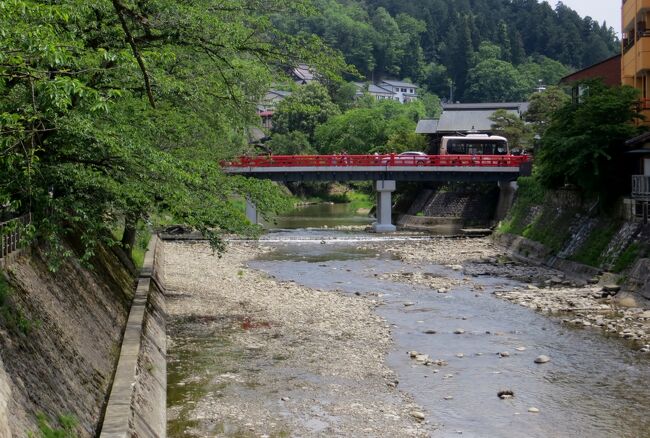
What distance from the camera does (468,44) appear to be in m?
139

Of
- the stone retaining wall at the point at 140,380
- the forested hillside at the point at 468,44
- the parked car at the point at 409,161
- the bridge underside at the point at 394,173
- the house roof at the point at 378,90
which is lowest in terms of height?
the stone retaining wall at the point at 140,380

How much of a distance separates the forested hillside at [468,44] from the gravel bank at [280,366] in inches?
4333

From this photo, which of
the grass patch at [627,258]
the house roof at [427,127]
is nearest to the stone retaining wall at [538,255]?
the grass patch at [627,258]

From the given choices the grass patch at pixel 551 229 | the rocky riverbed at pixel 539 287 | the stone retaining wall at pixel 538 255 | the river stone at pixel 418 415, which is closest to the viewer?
the river stone at pixel 418 415

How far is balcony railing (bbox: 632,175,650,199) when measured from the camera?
88.1ft

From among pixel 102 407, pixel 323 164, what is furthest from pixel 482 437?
pixel 323 164

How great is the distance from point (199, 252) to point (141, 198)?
23265 mm

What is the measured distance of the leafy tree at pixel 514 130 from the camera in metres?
60.0

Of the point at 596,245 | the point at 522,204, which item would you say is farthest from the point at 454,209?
the point at 596,245

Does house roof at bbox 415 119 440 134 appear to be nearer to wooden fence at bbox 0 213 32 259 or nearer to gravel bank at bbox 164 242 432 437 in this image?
gravel bank at bbox 164 242 432 437

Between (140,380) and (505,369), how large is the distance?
761 cm

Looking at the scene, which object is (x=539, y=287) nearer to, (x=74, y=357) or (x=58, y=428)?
(x=74, y=357)

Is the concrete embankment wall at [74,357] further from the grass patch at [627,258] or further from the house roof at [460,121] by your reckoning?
the house roof at [460,121]

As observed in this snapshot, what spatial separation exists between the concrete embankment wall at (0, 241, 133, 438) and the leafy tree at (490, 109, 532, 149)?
4948cm
